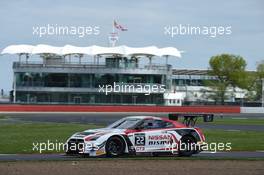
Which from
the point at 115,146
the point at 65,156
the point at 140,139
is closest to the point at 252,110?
the point at 140,139

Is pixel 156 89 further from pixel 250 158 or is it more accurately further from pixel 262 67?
pixel 250 158

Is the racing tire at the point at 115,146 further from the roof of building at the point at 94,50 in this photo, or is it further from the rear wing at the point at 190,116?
the roof of building at the point at 94,50

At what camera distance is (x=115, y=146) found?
742 inches

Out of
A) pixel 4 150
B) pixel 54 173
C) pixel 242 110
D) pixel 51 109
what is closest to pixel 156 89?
pixel 242 110

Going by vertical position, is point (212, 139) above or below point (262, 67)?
below

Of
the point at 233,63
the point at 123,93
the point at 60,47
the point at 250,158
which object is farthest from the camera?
the point at 233,63

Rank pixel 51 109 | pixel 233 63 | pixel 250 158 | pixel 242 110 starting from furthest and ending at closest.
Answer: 1. pixel 233 63
2. pixel 242 110
3. pixel 51 109
4. pixel 250 158

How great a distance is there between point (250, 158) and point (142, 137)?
318 cm

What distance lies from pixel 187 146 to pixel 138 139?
66.1 inches

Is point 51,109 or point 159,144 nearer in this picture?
point 159,144

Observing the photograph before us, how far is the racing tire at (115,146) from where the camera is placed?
18625mm

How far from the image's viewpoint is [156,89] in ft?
282

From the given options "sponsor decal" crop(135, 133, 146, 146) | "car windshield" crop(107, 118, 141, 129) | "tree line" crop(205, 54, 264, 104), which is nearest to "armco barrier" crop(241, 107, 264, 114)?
"tree line" crop(205, 54, 264, 104)

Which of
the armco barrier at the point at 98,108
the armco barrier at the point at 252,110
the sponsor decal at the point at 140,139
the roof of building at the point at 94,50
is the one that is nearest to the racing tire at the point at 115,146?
the sponsor decal at the point at 140,139
